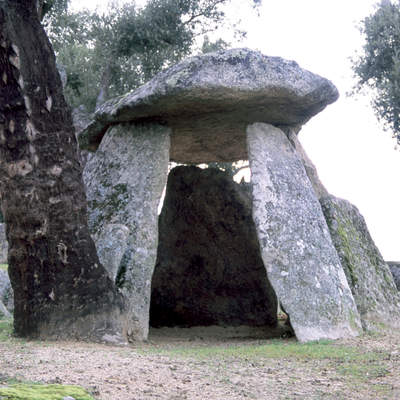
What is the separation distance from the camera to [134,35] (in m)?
18.5

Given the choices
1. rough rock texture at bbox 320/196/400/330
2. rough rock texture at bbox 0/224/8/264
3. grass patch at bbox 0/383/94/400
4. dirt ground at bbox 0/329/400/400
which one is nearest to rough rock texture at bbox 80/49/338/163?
rough rock texture at bbox 320/196/400/330

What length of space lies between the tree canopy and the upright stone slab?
10.2 metres

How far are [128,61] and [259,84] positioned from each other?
1170 centimetres

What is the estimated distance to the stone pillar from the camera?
7.93 m

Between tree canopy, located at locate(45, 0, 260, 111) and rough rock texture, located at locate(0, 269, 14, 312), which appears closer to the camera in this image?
rough rock texture, located at locate(0, 269, 14, 312)

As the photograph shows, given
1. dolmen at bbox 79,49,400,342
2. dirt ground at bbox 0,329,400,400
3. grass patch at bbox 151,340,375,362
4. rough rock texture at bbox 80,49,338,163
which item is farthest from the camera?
rough rock texture at bbox 80,49,338,163

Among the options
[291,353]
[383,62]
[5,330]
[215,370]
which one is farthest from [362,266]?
[383,62]

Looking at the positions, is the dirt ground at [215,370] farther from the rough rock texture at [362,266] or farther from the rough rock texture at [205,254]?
the rough rock texture at [205,254]

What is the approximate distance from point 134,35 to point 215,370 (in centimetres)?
1494

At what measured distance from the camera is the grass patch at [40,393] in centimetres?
265

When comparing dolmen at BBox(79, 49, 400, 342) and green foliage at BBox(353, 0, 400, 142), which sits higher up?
green foliage at BBox(353, 0, 400, 142)

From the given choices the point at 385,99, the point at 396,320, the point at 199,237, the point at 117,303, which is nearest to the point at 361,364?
the point at 117,303

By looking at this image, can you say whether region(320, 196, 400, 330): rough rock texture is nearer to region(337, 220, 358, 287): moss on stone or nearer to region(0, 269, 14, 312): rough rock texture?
region(337, 220, 358, 287): moss on stone

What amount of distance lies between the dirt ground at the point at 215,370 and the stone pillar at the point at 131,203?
1.54m
